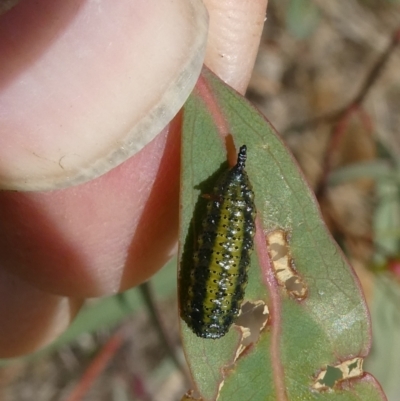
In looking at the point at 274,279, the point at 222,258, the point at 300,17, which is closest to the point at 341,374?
the point at 274,279

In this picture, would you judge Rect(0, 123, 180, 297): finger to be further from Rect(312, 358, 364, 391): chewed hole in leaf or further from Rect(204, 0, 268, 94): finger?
Rect(312, 358, 364, 391): chewed hole in leaf

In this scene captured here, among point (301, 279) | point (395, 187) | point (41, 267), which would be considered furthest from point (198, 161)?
point (395, 187)

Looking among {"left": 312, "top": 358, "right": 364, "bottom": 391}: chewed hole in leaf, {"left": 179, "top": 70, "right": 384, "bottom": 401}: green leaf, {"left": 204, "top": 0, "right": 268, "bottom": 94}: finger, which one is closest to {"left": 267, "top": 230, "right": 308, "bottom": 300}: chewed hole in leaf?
{"left": 179, "top": 70, "right": 384, "bottom": 401}: green leaf

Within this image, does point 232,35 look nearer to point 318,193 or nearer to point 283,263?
point 283,263

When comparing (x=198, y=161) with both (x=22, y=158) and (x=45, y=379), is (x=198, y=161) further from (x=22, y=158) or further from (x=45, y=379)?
(x=45, y=379)

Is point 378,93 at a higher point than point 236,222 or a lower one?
lower

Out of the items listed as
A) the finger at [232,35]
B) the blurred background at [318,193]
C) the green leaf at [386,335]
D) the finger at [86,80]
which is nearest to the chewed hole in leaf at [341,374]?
the finger at [86,80]
